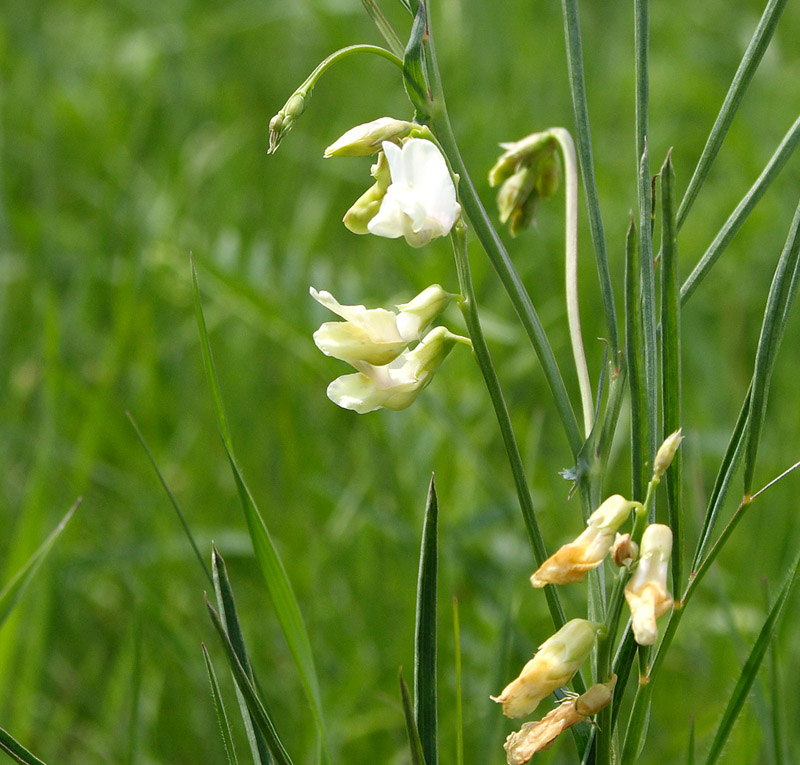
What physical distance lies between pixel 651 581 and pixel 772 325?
0.18 metres

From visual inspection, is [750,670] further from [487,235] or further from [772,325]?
[487,235]

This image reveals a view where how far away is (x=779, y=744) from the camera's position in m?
0.78

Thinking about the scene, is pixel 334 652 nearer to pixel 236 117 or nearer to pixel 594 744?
pixel 594 744

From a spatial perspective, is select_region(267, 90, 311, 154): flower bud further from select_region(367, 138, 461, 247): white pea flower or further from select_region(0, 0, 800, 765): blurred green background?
select_region(0, 0, 800, 765): blurred green background

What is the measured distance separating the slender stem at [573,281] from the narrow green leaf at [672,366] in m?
0.06

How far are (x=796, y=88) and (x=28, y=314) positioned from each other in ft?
6.79

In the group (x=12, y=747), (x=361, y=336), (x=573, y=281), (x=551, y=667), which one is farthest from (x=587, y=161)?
(x=12, y=747)

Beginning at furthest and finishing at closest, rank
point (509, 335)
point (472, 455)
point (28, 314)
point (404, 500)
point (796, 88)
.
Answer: point (796, 88) → point (28, 314) → point (509, 335) → point (404, 500) → point (472, 455)

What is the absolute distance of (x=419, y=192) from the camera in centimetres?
60

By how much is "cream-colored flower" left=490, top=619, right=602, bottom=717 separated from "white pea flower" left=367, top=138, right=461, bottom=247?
0.25 metres

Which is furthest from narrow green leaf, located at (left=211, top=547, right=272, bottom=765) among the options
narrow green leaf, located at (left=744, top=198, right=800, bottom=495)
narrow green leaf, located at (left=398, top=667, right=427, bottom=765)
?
narrow green leaf, located at (left=744, top=198, right=800, bottom=495)

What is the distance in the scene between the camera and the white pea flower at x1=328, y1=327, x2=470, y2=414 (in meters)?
0.65

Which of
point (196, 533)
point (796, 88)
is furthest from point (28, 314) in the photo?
point (796, 88)

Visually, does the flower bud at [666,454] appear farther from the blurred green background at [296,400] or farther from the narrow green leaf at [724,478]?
the blurred green background at [296,400]
